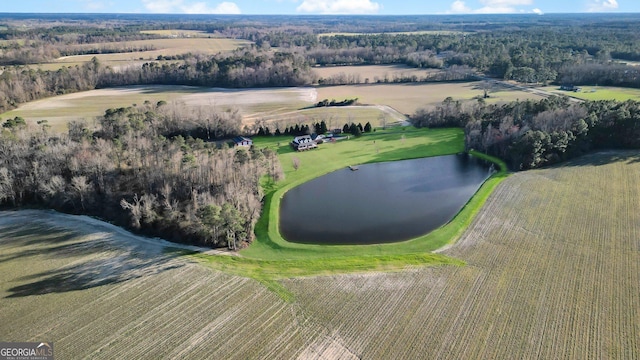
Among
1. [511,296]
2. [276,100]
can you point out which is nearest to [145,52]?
[276,100]

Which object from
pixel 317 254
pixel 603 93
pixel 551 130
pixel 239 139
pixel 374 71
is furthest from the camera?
pixel 374 71

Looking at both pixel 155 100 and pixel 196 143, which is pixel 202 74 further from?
pixel 196 143

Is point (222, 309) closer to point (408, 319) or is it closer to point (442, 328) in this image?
point (408, 319)

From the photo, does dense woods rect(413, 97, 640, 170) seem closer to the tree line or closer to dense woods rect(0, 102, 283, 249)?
dense woods rect(0, 102, 283, 249)

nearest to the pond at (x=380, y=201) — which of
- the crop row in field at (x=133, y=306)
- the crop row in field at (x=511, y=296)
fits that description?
the crop row in field at (x=511, y=296)

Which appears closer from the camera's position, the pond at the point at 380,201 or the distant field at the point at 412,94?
the pond at the point at 380,201

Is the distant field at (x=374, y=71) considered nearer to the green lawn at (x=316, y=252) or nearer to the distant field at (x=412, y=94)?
the distant field at (x=412, y=94)
